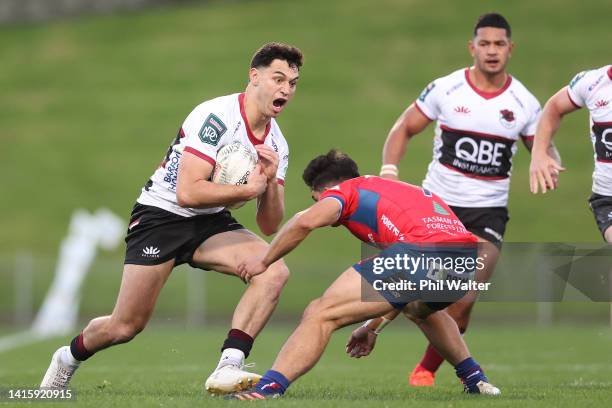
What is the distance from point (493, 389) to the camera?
28.3 ft

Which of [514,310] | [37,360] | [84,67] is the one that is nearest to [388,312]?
[37,360]

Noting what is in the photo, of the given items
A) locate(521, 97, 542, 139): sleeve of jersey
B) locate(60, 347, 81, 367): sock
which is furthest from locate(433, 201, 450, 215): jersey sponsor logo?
locate(60, 347, 81, 367): sock

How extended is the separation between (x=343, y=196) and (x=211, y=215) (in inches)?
58.8

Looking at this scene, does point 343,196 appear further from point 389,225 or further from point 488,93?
point 488,93

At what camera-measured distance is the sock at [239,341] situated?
325 inches

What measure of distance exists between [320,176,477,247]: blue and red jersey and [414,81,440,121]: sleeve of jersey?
2918 mm

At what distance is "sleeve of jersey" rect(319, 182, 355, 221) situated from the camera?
7.83 meters

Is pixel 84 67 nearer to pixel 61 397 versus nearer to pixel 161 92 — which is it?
pixel 161 92

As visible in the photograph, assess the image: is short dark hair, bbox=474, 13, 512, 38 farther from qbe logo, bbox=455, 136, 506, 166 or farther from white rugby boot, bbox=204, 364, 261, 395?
white rugby boot, bbox=204, 364, 261, 395

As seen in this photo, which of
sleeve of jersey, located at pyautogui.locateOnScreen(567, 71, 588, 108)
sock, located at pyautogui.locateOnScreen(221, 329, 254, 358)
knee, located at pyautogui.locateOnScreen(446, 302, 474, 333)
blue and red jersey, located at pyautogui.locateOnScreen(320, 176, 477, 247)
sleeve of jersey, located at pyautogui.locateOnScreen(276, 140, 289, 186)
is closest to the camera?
blue and red jersey, located at pyautogui.locateOnScreen(320, 176, 477, 247)

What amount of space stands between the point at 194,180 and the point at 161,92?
3281 centimetres

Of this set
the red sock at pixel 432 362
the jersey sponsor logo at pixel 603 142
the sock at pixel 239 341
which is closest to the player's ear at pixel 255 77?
the sock at pixel 239 341

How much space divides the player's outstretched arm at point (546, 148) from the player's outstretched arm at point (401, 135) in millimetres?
1615

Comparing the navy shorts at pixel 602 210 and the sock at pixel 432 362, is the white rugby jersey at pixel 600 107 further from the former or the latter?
the sock at pixel 432 362
